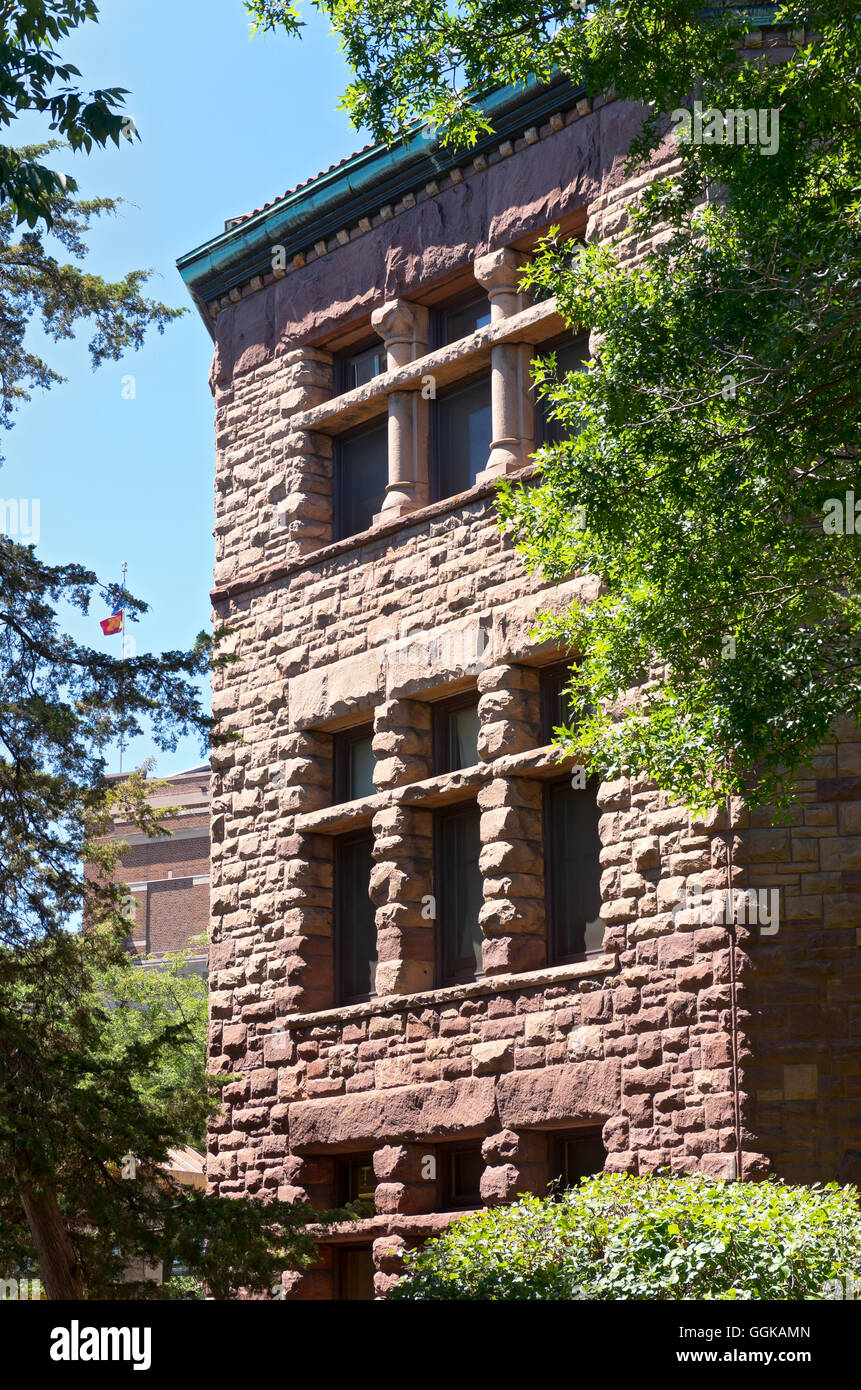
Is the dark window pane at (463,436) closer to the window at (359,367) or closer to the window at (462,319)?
the window at (462,319)

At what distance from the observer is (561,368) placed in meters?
15.8

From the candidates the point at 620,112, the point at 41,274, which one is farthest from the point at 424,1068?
the point at 620,112

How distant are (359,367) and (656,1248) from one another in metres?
11.8

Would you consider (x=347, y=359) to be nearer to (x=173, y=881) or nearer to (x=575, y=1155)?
(x=575, y=1155)

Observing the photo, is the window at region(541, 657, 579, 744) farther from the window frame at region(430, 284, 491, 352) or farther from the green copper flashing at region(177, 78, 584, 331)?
the green copper flashing at region(177, 78, 584, 331)

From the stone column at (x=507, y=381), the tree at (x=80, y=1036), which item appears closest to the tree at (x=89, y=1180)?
the tree at (x=80, y=1036)

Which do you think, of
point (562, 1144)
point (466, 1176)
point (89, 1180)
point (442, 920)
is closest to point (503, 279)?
point (442, 920)

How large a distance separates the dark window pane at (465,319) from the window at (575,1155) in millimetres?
7553

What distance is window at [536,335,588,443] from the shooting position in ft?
51.0

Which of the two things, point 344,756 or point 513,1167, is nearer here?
point 513,1167

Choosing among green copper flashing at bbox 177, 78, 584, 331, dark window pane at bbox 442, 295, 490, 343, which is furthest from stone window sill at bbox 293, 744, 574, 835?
green copper flashing at bbox 177, 78, 584, 331
